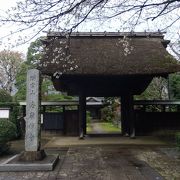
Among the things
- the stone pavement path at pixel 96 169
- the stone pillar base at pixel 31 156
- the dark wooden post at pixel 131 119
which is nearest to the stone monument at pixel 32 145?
the stone pillar base at pixel 31 156

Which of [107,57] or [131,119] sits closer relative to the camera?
[107,57]

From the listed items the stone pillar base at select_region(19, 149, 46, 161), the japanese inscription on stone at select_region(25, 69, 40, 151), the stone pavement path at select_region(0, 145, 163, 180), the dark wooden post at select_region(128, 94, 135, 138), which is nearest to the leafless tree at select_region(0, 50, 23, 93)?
the dark wooden post at select_region(128, 94, 135, 138)

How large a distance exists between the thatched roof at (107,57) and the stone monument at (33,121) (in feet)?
12.1

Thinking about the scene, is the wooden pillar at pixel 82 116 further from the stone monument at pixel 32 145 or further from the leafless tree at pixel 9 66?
the leafless tree at pixel 9 66

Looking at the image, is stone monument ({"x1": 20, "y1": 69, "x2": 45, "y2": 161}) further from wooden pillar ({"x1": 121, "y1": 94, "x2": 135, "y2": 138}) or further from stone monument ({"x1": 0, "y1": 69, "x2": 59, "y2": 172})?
wooden pillar ({"x1": 121, "y1": 94, "x2": 135, "y2": 138})

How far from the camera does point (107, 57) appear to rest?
17.4 m

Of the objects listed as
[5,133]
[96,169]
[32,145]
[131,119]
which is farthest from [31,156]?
[131,119]

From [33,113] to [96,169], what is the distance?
2.83 meters

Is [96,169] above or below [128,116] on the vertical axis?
below

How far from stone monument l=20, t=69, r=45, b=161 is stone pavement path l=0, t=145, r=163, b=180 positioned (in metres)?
0.90

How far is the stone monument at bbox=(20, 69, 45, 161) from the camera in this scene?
10.5m

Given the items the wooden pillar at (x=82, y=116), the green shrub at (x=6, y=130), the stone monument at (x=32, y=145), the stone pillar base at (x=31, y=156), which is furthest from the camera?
the wooden pillar at (x=82, y=116)

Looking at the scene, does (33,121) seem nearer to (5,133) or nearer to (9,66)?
(5,133)

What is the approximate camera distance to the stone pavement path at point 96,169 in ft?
28.2
